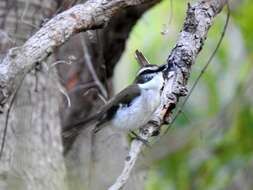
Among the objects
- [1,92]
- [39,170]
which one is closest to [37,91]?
[39,170]

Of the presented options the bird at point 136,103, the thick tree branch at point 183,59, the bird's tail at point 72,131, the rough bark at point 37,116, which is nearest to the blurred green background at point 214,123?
the bird's tail at point 72,131

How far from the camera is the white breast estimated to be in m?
4.05

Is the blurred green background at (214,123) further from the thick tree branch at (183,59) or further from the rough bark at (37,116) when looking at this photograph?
the thick tree branch at (183,59)

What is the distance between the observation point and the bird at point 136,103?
405 centimetres

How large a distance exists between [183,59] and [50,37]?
67cm

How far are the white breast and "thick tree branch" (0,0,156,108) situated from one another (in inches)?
22.6

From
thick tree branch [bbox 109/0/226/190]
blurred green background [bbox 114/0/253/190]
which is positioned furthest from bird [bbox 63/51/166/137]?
blurred green background [bbox 114/0/253/190]

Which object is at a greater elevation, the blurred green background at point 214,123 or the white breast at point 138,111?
the white breast at point 138,111

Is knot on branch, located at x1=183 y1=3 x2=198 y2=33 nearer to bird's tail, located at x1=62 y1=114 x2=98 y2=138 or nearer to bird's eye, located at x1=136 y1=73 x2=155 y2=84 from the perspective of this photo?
bird's eye, located at x1=136 y1=73 x2=155 y2=84

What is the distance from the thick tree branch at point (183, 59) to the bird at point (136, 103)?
231 millimetres

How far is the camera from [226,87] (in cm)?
752

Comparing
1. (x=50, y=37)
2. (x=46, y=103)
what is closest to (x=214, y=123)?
(x=46, y=103)

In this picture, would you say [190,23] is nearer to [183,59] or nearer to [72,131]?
[183,59]

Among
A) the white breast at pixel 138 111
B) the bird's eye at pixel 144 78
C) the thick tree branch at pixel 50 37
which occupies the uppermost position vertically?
the thick tree branch at pixel 50 37
